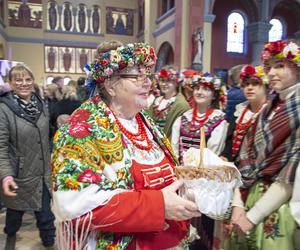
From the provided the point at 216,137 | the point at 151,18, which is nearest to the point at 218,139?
the point at 216,137

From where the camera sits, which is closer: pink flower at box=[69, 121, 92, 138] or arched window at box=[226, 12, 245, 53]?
pink flower at box=[69, 121, 92, 138]

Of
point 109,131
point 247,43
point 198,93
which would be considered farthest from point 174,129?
point 247,43

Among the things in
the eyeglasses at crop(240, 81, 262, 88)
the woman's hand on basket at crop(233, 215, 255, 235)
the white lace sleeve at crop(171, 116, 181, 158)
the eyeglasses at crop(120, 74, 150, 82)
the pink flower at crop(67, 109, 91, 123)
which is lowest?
the woman's hand on basket at crop(233, 215, 255, 235)

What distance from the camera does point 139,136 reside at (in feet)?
4.77

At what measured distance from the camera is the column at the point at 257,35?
12359mm

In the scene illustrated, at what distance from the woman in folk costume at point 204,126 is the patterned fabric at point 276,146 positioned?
1114 mm

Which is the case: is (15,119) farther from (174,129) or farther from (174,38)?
(174,38)

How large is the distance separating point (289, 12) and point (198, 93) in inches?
519

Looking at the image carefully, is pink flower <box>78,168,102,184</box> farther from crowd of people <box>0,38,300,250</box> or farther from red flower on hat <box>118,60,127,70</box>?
red flower on hat <box>118,60,127,70</box>

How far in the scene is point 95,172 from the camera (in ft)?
3.85

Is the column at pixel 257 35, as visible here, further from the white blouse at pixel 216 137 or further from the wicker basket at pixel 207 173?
the wicker basket at pixel 207 173

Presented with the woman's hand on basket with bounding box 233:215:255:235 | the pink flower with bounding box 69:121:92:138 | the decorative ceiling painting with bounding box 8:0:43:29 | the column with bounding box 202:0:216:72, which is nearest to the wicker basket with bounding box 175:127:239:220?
the pink flower with bounding box 69:121:92:138

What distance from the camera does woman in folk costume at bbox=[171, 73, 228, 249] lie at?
9.36 feet

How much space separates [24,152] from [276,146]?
2047 mm
